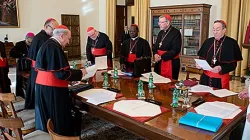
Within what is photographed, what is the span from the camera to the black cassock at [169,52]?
3670 mm

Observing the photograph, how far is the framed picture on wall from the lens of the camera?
8297 mm

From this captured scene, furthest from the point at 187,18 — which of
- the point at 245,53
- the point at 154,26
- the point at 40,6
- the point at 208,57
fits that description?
the point at 40,6

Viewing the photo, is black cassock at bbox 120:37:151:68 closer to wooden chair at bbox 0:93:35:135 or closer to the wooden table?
the wooden table

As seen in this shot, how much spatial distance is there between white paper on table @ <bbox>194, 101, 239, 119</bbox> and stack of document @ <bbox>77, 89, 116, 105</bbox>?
0.80m

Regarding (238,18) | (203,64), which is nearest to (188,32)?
(238,18)

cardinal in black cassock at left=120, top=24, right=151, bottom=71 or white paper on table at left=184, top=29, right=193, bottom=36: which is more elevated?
white paper on table at left=184, top=29, right=193, bottom=36

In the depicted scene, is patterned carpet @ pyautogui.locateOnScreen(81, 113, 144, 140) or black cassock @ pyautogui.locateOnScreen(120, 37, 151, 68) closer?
patterned carpet @ pyautogui.locateOnScreen(81, 113, 144, 140)

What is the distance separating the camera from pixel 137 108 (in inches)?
75.7

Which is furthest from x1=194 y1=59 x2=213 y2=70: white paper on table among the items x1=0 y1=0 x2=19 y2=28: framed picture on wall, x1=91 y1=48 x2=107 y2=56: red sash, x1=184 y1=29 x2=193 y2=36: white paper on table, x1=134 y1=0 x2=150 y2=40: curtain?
x1=0 y1=0 x2=19 y2=28: framed picture on wall

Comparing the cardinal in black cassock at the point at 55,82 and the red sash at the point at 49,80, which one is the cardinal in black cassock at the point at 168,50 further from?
the red sash at the point at 49,80

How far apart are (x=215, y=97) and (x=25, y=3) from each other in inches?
332

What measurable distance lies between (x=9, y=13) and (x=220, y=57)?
25.8 ft

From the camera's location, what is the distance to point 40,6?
9.12m

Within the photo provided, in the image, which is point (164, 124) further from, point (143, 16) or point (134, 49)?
point (143, 16)
